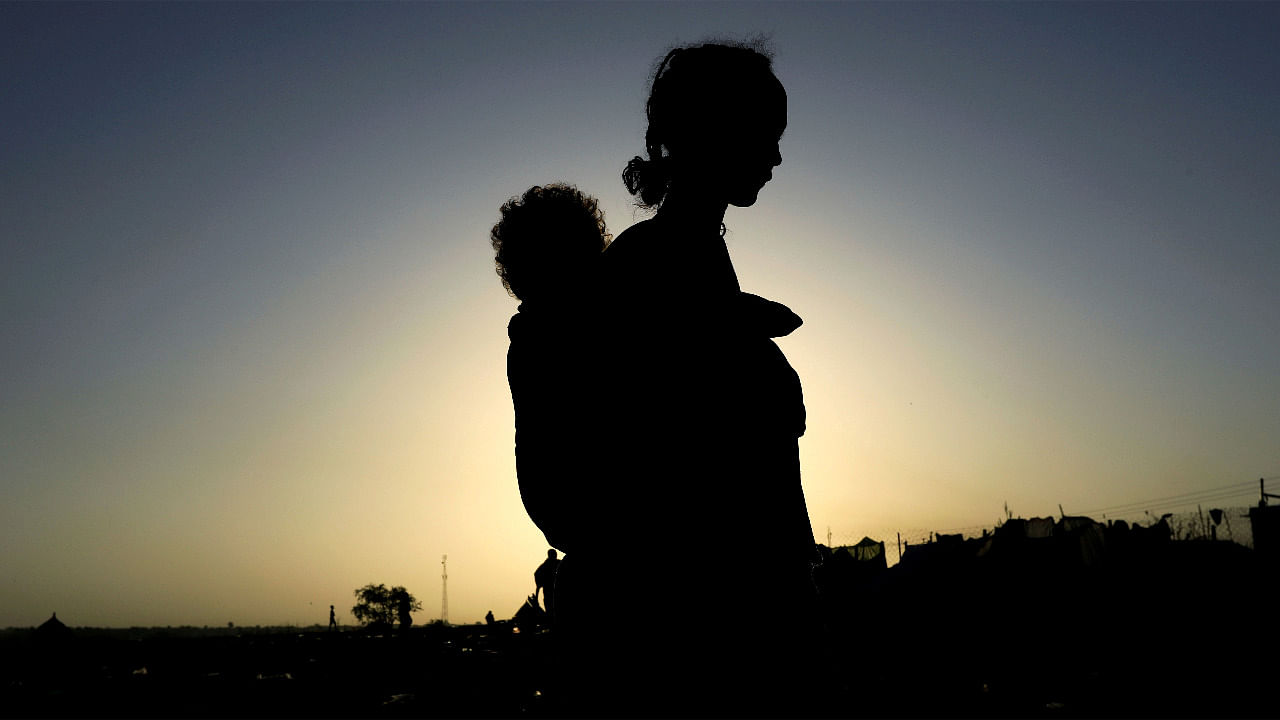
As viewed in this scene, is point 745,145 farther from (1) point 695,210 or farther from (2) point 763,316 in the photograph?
(2) point 763,316

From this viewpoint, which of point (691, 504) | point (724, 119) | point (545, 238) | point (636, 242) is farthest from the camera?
point (545, 238)

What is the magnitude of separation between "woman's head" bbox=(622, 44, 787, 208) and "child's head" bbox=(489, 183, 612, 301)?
355mm

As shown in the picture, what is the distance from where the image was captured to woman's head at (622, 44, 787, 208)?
4.13ft

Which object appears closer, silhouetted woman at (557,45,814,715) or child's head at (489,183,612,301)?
silhouetted woman at (557,45,814,715)

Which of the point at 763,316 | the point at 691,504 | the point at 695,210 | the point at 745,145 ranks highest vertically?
the point at 745,145

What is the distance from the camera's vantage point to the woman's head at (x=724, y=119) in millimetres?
1258

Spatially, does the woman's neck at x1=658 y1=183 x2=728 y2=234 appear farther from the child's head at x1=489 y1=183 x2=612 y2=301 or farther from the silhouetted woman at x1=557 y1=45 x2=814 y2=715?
the child's head at x1=489 y1=183 x2=612 y2=301

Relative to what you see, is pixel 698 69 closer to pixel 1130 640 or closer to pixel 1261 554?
pixel 1130 640

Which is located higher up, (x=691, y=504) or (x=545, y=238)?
(x=545, y=238)

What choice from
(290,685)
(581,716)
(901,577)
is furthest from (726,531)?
(901,577)

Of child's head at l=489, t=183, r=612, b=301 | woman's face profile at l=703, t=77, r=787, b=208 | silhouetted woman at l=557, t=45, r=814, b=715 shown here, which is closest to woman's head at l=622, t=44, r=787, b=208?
woman's face profile at l=703, t=77, r=787, b=208

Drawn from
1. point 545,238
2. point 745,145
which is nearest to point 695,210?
point 745,145

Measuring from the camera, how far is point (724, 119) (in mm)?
1271

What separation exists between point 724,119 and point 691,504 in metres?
0.64
